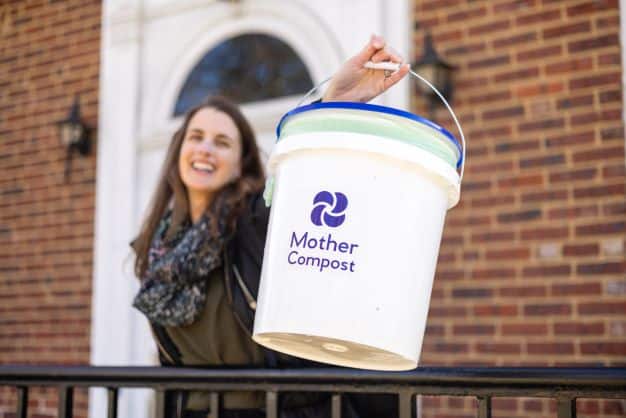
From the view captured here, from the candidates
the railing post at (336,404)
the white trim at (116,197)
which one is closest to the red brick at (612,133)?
the railing post at (336,404)

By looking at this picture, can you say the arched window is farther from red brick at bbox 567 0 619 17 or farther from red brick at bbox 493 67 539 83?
red brick at bbox 567 0 619 17

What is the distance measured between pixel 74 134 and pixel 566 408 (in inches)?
164

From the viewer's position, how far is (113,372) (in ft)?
5.17

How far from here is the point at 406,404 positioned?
4.42 ft

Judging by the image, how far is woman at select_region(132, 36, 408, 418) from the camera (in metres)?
1.87

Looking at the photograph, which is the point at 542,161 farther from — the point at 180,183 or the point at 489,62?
the point at 180,183

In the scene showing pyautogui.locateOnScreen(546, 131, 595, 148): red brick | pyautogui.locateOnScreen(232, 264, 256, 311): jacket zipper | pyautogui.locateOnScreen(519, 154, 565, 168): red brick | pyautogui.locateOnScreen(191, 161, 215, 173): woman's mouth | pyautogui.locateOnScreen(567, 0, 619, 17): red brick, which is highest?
pyautogui.locateOnScreen(567, 0, 619, 17): red brick

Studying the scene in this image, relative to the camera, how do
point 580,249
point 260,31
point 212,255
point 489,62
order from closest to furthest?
point 212,255, point 580,249, point 489,62, point 260,31

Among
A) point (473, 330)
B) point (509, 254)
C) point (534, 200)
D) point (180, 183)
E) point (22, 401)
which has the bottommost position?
point (22, 401)

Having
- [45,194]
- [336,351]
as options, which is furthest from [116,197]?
[336,351]

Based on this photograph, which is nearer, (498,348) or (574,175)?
(574,175)

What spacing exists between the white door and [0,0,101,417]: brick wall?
139mm

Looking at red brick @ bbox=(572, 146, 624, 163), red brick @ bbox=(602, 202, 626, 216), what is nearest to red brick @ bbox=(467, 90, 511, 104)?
red brick @ bbox=(572, 146, 624, 163)

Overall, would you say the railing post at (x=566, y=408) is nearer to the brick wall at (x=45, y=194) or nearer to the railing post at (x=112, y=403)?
the railing post at (x=112, y=403)
